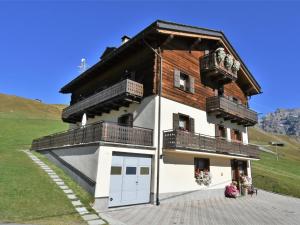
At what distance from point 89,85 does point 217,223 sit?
1903 cm

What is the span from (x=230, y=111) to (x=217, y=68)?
402 cm

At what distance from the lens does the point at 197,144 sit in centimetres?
1808

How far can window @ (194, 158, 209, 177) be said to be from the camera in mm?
19975

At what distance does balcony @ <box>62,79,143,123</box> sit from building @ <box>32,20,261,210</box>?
0.07 meters

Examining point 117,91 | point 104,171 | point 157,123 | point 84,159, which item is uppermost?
point 117,91

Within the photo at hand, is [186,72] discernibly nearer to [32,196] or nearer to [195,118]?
[195,118]

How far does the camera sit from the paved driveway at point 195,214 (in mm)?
12312

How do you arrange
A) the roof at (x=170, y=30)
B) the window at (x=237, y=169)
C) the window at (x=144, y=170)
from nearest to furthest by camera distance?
the window at (x=144, y=170), the roof at (x=170, y=30), the window at (x=237, y=169)

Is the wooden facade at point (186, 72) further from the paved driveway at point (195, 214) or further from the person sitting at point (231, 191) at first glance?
the paved driveway at point (195, 214)

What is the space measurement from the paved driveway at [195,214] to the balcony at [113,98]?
7367 mm

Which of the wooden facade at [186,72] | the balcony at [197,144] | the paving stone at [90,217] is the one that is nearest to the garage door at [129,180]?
the balcony at [197,144]

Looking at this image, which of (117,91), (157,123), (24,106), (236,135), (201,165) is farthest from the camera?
(24,106)

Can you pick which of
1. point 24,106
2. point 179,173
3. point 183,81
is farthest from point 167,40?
point 24,106

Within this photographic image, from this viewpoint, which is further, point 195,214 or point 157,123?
point 157,123
